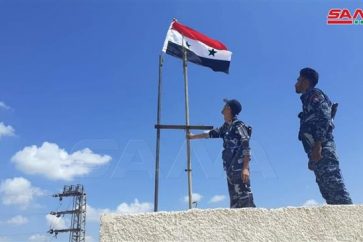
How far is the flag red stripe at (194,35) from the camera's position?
24.7 feet

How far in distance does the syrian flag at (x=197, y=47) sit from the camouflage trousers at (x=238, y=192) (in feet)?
10.5

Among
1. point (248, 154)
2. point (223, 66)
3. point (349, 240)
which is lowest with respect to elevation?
point (349, 240)

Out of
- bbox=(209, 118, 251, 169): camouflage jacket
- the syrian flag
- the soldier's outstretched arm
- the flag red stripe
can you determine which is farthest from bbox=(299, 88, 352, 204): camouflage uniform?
the flag red stripe

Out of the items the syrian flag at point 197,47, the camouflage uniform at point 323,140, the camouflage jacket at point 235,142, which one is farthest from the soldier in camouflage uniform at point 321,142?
the syrian flag at point 197,47

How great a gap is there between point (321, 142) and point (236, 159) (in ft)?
3.04

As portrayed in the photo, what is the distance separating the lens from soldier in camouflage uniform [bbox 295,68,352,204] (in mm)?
4246

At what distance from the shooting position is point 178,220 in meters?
3.28

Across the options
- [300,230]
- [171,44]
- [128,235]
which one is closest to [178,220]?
[128,235]

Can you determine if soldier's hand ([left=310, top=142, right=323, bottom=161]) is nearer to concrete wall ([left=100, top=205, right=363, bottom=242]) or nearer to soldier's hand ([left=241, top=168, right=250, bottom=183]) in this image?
soldier's hand ([left=241, top=168, right=250, bottom=183])

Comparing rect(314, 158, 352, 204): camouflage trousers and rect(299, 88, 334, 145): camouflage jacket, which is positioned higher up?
rect(299, 88, 334, 145): camouflage jacket

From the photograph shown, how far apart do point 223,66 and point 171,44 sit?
1160 mm

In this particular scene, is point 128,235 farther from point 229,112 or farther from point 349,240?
point 229,112

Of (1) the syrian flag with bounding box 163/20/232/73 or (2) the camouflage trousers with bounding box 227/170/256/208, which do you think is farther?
(1) the syrian flag with bounding box 163/20/232/73

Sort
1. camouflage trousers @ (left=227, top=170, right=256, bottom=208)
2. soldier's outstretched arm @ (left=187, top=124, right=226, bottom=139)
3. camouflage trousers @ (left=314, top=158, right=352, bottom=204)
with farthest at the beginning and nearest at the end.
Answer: soldier's outstretched arm @ (left=187, top=124, right=226, bottom=139) < camouflage trousers @ (left=227, top=170, right=256, bottom=208) < camouflage trousers @ (left=314, top=158, right=352, bottom=204)
